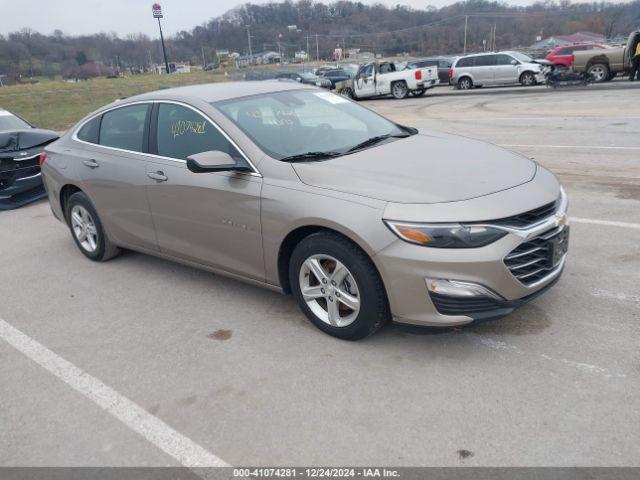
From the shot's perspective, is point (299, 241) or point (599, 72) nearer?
point (299, 241)

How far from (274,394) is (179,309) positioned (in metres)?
1.55

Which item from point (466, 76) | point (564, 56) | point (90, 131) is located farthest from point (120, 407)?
point (564, 56)

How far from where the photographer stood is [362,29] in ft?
385

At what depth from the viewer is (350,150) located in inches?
163

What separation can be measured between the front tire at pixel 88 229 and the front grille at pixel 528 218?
3.87m

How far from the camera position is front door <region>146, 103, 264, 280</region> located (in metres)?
3.99

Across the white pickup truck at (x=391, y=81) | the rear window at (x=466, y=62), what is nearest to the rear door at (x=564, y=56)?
the rear window at (x=466, y=62)

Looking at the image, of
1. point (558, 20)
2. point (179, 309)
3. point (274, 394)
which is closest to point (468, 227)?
point (274, 394)

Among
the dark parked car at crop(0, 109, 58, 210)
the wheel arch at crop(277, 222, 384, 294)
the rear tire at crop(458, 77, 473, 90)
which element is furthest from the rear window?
the wheel arch at crop(277, 222, 384, 294)

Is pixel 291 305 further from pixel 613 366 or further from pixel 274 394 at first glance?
pixel 613 366

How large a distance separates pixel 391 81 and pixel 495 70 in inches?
199

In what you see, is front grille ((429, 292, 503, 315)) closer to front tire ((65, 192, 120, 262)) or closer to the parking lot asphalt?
the parking lot asphalt

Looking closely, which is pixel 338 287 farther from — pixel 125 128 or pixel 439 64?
pixel 439 64

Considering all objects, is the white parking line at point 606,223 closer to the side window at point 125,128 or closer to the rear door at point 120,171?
the rear door at point 120,171
